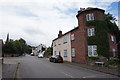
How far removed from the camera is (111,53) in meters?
15.9

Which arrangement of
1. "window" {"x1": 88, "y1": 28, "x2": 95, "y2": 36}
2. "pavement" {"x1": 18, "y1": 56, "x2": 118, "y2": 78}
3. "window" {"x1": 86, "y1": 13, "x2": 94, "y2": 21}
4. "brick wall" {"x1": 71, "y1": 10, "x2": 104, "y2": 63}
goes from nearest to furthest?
1. "pavement" {"x1": 18, "y1": 56, "x2": 118, "y2": 78}
2. "window" {"x1": 88, "y1": 28, "x2": 95, "y2": 36}
3. "brick wall" {"x1": 71, "y1": 10, "x2": 104, "y2": 63}
4. "window" {"x1": 86, "y1": 13, "x2": 94, "y2": 21}

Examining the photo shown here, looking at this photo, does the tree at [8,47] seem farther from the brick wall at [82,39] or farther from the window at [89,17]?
the window at [89,17]

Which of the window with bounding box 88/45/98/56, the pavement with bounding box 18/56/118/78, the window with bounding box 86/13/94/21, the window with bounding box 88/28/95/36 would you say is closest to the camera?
the pavement with bounding box 18/56/118/78

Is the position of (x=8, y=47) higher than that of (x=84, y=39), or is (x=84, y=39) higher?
(x=84, y=39)

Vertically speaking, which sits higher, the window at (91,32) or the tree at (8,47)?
the window at (91,32)

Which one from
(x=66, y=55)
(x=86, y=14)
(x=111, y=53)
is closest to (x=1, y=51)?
(x=66, y=55)

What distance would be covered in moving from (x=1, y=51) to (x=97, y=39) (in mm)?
39040

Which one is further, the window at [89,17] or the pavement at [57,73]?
the window at [89,17]

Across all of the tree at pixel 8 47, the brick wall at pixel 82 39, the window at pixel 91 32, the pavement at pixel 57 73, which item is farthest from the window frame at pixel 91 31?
the tree at pixel 8 47

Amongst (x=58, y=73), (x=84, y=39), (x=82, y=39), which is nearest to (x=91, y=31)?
(x=84, y=39)

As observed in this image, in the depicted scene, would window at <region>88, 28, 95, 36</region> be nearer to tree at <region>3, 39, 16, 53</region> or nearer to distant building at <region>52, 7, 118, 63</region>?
distant building at <region>52, 7, 118, 63</region>

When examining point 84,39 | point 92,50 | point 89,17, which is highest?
point 89,17

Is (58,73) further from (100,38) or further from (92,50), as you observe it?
(100,38)

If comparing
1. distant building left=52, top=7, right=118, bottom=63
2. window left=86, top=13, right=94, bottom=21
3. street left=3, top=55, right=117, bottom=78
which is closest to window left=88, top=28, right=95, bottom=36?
distant building left=52, top=7, right=118, bottom=63
